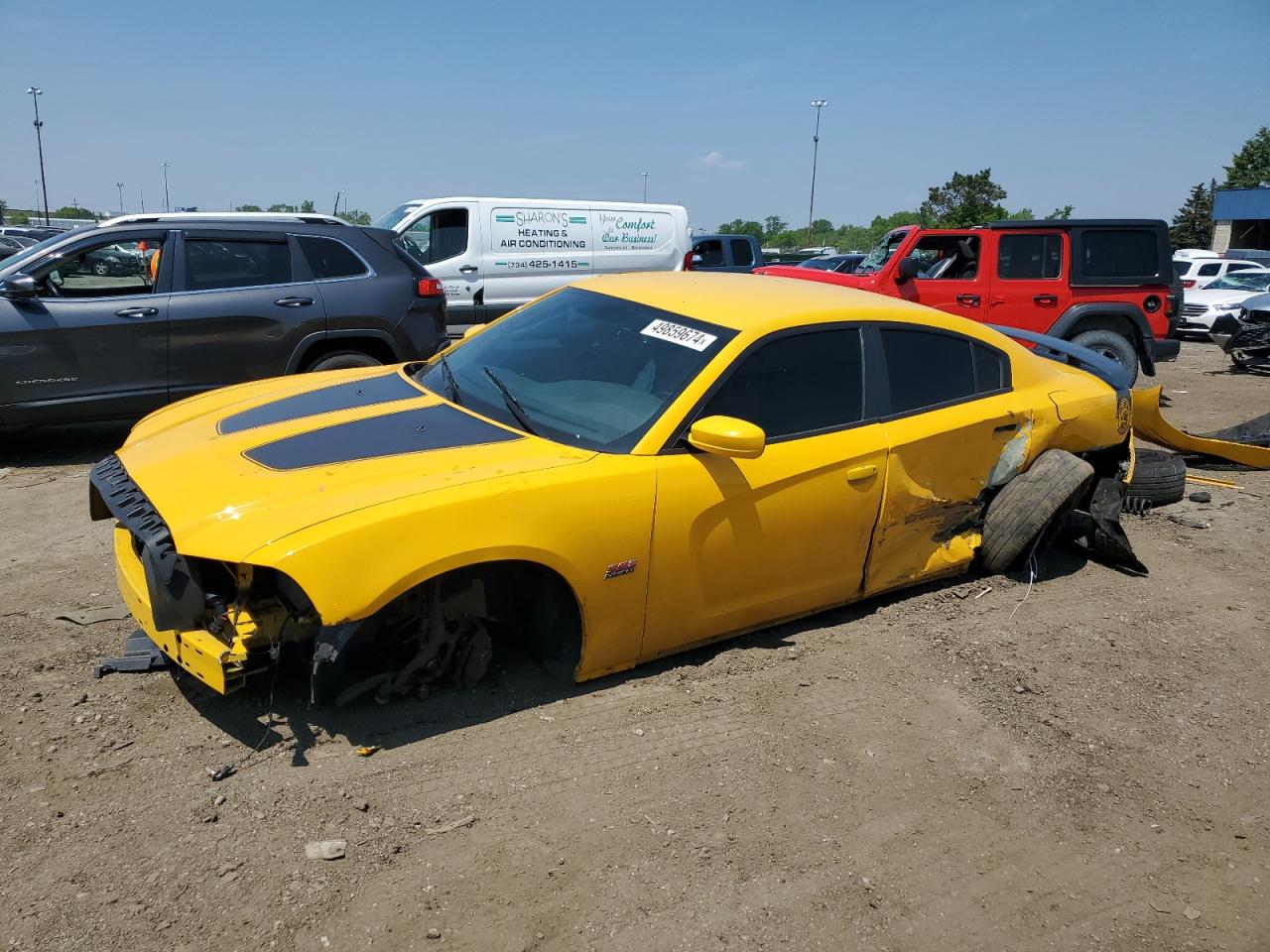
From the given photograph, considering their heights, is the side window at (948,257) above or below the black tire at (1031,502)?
above

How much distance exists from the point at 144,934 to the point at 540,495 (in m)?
1.66

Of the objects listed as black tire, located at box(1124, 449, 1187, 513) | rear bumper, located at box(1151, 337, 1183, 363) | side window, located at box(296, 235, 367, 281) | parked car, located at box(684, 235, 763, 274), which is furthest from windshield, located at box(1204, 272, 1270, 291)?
side window, located at box(296, 235, 367, 281)

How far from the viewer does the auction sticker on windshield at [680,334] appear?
3.83 meters

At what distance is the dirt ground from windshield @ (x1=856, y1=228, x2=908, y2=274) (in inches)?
308

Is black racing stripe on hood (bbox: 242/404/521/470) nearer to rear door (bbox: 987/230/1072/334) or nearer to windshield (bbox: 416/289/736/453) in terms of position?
windshield (bbox: 416/289/736/453)

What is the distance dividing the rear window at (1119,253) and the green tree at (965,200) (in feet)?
118

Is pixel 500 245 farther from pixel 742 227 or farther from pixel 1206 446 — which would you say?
pixel 742 227

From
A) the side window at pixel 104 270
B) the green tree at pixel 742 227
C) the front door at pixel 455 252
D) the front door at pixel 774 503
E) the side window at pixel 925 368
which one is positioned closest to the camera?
the front door at pixel 774 503

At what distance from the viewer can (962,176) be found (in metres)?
47.0

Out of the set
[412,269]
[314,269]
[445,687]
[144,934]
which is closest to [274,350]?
[314,269]

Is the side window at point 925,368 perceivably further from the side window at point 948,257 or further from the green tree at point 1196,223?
the green tree at point 1196,223

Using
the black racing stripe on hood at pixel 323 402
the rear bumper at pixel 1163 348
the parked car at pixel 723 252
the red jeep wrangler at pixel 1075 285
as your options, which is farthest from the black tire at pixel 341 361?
the parked car at pixel 723 252

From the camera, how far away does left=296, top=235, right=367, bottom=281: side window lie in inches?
299

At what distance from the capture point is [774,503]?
374 cm
